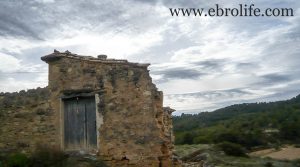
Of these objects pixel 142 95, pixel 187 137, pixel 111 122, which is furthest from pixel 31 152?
pixel 187 137

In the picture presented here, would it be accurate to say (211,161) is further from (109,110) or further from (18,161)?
(18,161)

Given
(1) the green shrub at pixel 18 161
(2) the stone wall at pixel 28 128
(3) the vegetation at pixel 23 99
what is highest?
(3) the vegetation at pixel 23 99

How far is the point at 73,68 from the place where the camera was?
10.2 metres

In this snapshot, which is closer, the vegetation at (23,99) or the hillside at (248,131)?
the vegetation at (23,99)

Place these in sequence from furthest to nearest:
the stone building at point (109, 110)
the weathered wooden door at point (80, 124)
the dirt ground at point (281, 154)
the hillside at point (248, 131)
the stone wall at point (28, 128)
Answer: the hillside at point (248, 131) < the dirt ground at point (281, 154) < the stone wall at point (28, 128) < the weathered wooden door at point (80, 124) < the stone building at point (109, 110)

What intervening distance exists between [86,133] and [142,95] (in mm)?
1888

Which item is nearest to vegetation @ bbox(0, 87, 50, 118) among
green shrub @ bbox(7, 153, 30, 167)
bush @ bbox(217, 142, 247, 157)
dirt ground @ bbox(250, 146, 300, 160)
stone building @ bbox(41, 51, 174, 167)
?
stone building @ bbox(41, 51, 174, 167)

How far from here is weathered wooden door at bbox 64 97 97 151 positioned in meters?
10.0

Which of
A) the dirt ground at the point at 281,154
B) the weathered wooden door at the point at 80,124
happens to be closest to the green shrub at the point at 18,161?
the weathered wooden door at the point at 80,124

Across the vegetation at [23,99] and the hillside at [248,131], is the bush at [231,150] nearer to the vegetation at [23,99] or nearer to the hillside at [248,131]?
the hillside at [248,131]

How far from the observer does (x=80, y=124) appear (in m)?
10.2

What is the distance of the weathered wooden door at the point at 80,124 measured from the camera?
10023mm

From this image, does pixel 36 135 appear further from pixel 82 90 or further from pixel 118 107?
pixel 118 107

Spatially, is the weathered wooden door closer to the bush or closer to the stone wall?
the stone wall
